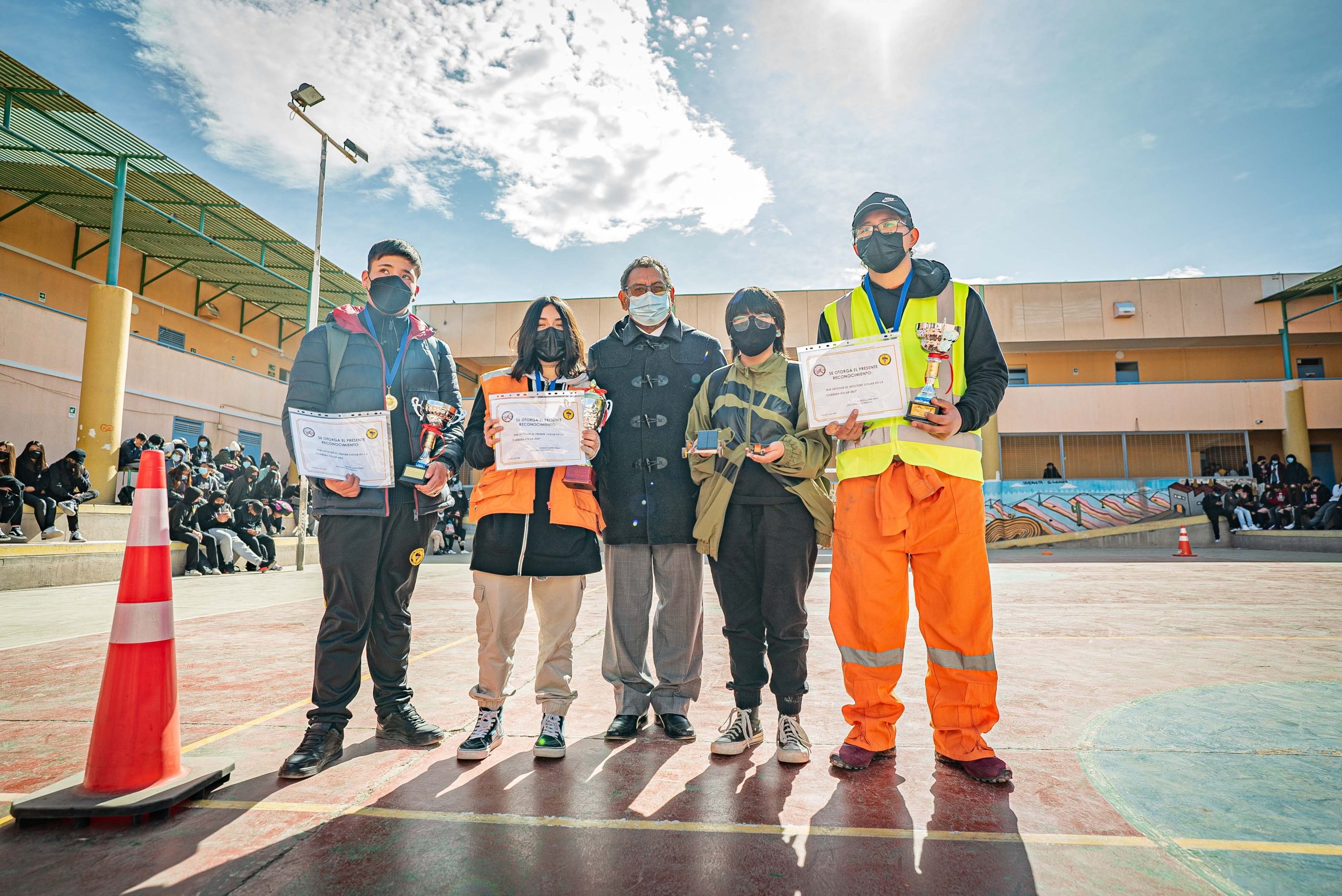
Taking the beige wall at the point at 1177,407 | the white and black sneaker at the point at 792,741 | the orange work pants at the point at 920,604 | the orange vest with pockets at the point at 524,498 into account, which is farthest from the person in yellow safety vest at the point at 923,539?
the beige wall at the point at 1177,407

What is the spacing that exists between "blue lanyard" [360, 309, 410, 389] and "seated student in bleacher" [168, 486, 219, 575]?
9900 mm

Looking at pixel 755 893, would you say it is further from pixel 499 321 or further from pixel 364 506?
pixel 499 321

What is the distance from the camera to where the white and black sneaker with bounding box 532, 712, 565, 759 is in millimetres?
2667

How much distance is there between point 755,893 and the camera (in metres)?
1.68

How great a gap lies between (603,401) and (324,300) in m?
24.4

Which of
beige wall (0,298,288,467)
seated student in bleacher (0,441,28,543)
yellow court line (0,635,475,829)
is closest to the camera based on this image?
yellow court line (0,635,475,829)

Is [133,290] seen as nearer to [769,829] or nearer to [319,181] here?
[319,181]

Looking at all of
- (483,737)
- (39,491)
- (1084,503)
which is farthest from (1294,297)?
(39,491)

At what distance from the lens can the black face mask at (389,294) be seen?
3.17m

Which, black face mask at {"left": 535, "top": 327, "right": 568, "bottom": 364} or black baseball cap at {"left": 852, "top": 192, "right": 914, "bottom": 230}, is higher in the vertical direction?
black baseball cap at {"left": 852, "top": 192, "right": 914, "bottom": 230}

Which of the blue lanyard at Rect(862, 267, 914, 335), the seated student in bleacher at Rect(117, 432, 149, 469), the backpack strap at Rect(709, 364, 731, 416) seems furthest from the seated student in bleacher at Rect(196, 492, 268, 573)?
the blue lanyard at Rect(862, 267, 914, 335)

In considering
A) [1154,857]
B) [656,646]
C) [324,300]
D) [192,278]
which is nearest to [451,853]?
[656,646]

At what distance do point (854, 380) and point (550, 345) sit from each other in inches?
54.2

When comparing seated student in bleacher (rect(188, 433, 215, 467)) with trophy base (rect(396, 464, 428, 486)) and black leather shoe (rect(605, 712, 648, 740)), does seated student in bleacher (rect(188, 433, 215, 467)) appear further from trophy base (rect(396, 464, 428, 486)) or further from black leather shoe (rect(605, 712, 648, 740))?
black leather shoe (rect(605, 712, 648, 740))
